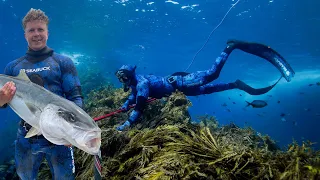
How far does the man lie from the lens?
325 centimetres

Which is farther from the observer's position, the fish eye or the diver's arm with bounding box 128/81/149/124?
the diver's arm with bounding box 128/81/149/124

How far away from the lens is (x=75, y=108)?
1840 millimetres

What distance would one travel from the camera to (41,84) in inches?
129

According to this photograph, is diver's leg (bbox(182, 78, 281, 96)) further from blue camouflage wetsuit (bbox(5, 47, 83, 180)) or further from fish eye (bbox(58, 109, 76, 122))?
fish eye (bbox(58, 109, 76, 122))

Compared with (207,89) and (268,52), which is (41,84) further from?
(268,52)

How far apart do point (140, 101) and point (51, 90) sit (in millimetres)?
3127

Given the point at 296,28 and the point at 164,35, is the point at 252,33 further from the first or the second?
the point at 164,35

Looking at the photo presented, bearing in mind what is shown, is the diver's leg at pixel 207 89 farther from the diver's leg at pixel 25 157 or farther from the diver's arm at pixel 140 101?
the diver's leg at pixel 25 157

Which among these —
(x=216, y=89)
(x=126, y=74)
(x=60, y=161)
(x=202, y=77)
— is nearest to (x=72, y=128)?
(x=60, y=161)

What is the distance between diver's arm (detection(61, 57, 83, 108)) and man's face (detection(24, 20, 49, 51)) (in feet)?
1.47

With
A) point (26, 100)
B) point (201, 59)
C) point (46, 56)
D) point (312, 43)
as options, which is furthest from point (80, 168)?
point (201, 59)

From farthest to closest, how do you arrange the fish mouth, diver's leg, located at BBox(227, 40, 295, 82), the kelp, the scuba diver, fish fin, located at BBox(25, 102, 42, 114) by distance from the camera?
1. diver's leg, located at BBox(227, 40, 295, 82)
2. the scuba diver
3. the kelp
4. fish fin, located at BBox(25, 102, 42, 114)
5. the fish mouth

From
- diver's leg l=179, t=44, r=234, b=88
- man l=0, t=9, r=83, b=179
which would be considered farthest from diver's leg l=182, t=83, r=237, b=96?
man l=0, t=9, r=83, b=179

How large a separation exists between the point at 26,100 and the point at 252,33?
30.3m
